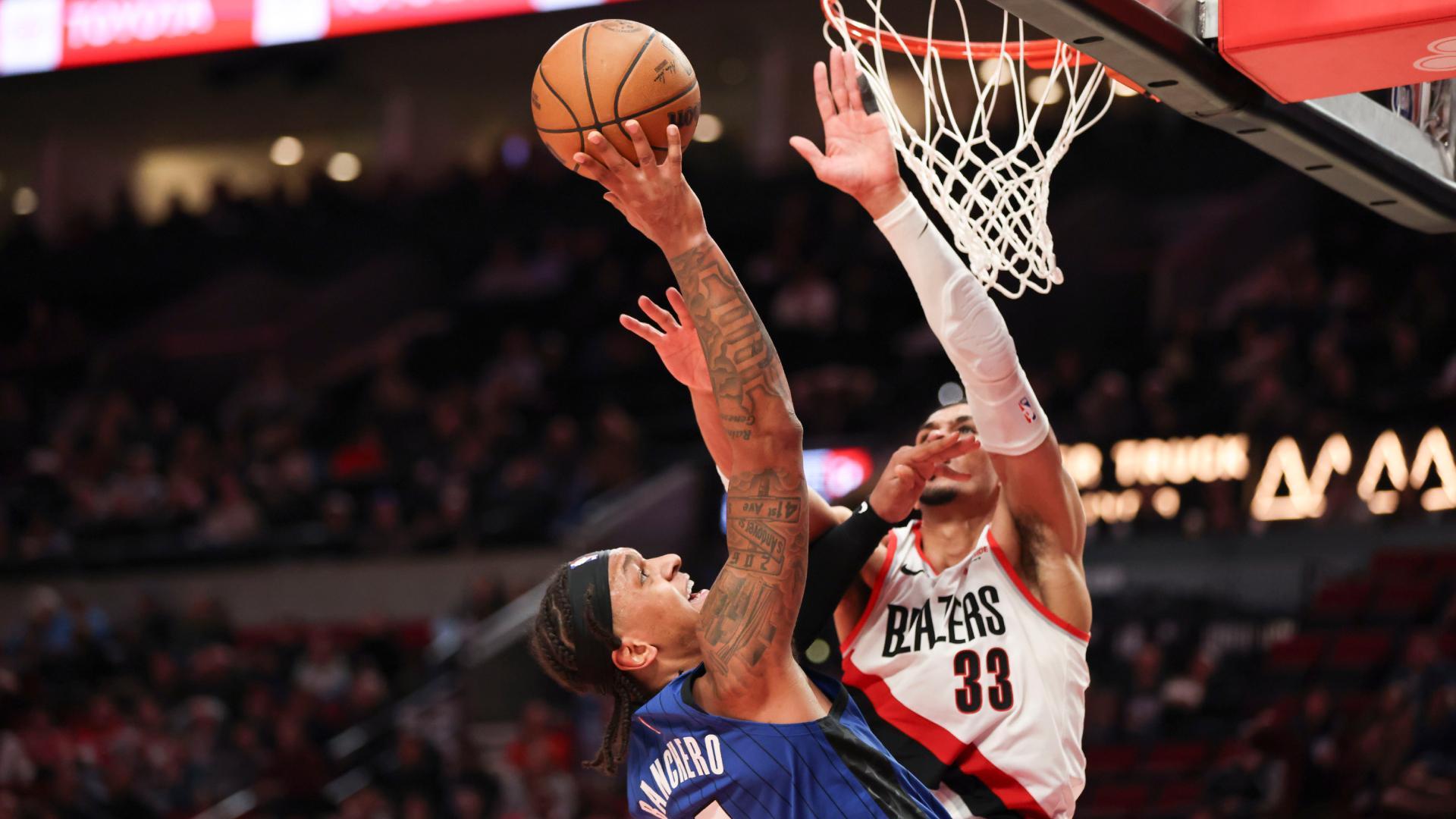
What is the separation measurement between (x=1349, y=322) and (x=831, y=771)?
10148 millimetres

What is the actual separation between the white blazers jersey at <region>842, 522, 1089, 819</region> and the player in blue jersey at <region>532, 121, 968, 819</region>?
2.74ft

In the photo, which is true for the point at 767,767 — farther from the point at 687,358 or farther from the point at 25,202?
the point at 25,202

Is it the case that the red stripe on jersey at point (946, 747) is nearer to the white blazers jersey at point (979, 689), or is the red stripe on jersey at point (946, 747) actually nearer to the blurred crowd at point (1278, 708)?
the white blazers jersey at point (979, 689)

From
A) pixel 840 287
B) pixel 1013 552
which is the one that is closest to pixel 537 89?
pixel 1013 552

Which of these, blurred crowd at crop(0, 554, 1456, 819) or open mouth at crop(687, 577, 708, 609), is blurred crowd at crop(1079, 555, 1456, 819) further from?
open mouth at crop(687, 577, 708, 609)

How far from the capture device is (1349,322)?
470 inches

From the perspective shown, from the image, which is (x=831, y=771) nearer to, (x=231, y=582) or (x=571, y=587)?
(x=571, y=587)

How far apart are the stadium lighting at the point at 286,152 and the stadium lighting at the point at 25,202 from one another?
130 inches

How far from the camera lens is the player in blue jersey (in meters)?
2.80

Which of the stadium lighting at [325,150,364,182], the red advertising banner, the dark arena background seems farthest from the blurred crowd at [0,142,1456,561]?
the red advertising banner

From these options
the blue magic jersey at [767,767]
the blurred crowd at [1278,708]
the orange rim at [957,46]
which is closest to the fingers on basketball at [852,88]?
the orange rim at [957,46]

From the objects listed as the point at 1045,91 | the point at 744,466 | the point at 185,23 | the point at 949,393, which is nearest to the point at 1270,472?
the point at 949,393

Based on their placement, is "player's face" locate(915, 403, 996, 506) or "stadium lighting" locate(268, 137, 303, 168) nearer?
"player's face" locate(915, 403, 996, 506)

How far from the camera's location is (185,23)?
1318 centimetres
